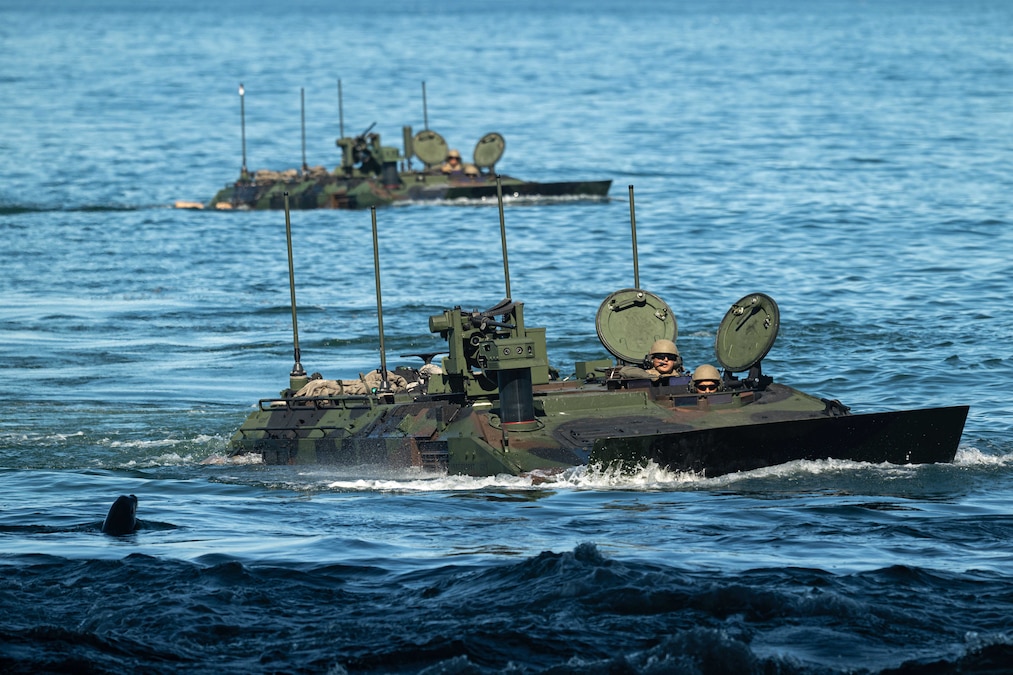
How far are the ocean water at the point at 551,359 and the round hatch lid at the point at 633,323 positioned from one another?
3499 millimetres

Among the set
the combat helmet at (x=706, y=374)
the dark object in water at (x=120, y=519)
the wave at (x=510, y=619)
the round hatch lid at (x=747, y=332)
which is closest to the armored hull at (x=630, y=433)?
the combat helmet at (x=706, y=374)

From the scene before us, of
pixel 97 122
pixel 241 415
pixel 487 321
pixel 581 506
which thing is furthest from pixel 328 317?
pixel 97 122

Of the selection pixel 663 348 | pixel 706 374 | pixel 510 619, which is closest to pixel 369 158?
pixel 663 348

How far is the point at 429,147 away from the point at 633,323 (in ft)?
125

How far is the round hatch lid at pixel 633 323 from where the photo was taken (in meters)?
24.2

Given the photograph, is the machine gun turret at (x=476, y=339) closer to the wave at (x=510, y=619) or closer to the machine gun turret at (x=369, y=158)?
the wave at (x=510, y=619)

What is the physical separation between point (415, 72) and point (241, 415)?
291 feet

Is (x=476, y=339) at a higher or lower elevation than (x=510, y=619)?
higher

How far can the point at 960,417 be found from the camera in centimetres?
2133

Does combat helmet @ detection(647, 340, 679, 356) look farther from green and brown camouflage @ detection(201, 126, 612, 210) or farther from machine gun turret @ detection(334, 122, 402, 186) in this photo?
machine gun turret @ detection(334, 122, 402, 186)

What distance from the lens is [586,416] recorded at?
22.2 metres

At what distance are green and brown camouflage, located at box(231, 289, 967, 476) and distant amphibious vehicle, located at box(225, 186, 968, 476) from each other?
20mm

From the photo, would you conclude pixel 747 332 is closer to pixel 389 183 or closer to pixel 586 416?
pixel 586 416

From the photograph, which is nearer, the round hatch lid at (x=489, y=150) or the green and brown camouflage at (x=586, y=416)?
the green and brown camouflage at (x=586, y=416)
